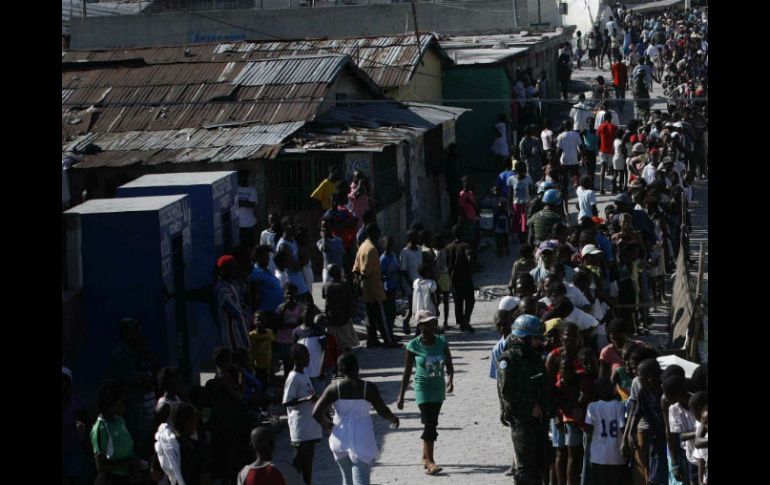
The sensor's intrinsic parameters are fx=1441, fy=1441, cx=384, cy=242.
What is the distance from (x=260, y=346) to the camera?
1346 cm

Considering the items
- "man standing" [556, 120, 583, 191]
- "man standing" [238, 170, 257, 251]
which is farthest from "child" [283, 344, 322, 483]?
"man standing" [556, 120, 583, 191]

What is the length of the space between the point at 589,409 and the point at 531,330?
2.57 ft

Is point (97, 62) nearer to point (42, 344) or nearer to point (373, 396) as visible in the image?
point (373, 396)

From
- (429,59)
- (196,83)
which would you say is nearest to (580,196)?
(196,83)

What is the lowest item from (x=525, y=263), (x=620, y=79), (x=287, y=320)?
(x=287, y=320)

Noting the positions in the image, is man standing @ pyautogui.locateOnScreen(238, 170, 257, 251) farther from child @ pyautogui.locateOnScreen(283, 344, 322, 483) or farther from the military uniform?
the military uniform

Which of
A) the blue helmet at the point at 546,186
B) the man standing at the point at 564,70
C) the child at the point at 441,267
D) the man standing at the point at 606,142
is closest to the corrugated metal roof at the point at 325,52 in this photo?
the man standing at the point at 606,142

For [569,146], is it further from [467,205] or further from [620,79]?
[620,79]

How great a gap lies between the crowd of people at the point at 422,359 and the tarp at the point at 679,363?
1.12 ft

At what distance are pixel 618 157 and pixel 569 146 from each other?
945 millimetres

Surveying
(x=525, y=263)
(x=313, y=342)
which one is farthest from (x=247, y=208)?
(x=313, y=342)

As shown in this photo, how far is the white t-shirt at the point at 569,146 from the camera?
24422 millimetres

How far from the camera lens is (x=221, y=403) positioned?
1077cm

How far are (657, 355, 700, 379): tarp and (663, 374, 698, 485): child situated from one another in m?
1.22
